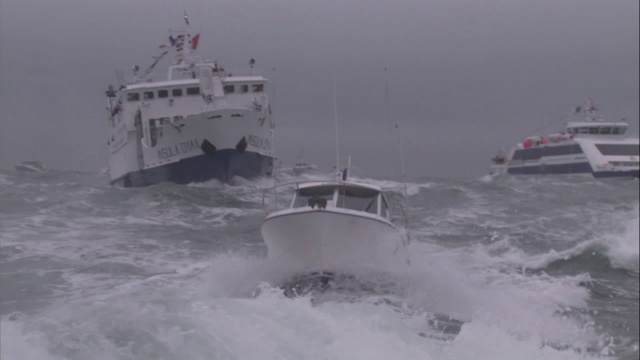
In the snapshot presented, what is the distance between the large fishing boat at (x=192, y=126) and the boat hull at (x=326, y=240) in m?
21.7

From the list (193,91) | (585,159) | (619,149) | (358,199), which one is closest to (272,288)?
(358,199)

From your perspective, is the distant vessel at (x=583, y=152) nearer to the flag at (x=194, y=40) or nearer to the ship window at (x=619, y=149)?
the ship window at (x=619, y=149)

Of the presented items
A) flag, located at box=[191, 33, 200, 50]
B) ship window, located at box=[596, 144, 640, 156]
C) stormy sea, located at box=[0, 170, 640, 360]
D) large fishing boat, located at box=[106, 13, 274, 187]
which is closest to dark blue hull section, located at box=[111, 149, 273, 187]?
large fishing boat, located at box=[106, 13, 274, 187]

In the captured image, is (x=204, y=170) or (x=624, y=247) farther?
(x=204, y=170)

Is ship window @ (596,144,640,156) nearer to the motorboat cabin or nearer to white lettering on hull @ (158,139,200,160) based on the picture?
white lettering on hull @ (158,139,200,160)

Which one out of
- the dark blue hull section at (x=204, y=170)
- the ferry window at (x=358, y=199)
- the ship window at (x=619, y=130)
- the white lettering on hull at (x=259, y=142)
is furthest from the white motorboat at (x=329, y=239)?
the ship window at (x=619, y=130)

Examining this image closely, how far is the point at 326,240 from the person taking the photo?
12617mm

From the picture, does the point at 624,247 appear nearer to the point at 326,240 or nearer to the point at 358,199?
the point at 358,199

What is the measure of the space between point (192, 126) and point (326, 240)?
23.4 m

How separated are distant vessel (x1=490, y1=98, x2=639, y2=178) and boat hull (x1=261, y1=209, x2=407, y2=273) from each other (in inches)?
1616

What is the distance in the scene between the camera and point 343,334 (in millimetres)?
8750

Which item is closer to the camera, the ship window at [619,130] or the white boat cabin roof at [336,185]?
the white boat cabin roof at [336,185]

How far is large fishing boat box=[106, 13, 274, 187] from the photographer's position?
34906mm

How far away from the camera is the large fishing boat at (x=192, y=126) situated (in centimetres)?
3491
